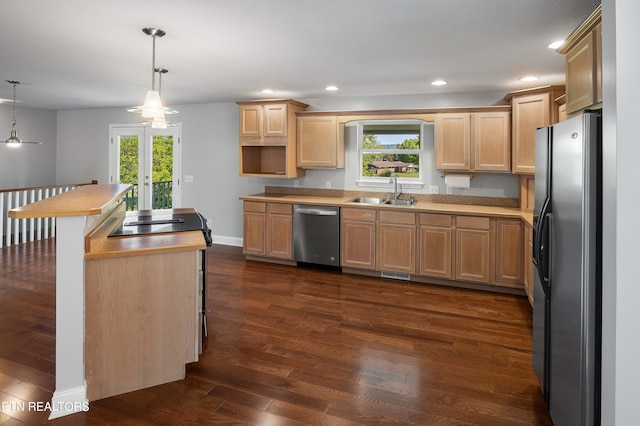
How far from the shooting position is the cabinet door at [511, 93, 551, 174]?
165 inches

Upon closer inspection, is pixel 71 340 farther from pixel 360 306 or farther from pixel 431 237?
pixel 431 237

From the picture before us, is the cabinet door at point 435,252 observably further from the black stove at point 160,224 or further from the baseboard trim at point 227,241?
the baseboard trim at point 227,241

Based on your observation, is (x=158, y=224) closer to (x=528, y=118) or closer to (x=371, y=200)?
(x=371, y=200)

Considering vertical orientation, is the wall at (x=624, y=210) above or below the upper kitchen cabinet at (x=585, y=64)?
below

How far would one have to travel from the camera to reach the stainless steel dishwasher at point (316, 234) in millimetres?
5172

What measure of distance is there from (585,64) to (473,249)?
2.51 m

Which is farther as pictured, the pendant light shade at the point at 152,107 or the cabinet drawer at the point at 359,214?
the cabinet drawer at the point at 359,214

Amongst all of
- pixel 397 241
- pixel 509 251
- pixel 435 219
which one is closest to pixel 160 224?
pixel 397 241

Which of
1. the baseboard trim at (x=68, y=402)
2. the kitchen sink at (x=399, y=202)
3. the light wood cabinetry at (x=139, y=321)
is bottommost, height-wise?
the baseboard trim at (x=68, y=402)

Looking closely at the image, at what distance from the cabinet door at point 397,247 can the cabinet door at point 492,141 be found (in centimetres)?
113

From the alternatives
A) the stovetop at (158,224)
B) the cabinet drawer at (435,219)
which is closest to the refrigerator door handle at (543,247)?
the stovetop at (158,224)

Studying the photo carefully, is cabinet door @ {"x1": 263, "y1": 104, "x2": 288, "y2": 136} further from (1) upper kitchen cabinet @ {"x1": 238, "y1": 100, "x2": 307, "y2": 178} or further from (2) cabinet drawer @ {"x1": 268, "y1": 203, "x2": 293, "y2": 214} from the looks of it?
(2) cabinet drawer @ {"x1": 268, "y1": 203, "x2": 293, "y2": 214}

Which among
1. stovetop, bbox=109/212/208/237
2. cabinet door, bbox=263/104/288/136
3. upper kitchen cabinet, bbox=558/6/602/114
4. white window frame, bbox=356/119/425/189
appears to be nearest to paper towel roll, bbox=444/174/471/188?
white window frame, bbox=356/119/425/189

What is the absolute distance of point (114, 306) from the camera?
7.77ft
